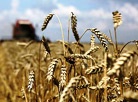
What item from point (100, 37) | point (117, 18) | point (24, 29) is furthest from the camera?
point (24, 29)

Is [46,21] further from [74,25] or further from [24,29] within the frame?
[24,29]

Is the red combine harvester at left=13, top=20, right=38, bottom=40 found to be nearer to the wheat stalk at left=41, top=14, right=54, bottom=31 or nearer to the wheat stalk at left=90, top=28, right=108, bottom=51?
the wheat stalk at left=41, top=14, right=54, bottom=31

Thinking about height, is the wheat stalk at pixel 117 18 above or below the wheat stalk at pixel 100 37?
above

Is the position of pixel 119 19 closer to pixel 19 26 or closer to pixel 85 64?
pixel 85 64

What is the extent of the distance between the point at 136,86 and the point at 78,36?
356 mm

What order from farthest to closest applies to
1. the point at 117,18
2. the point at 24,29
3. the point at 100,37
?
1. the point at 24,29
2. the point at 117,18
3. the point at 100,37

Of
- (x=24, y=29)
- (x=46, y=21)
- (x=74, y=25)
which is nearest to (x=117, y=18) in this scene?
(x=74, y=25)

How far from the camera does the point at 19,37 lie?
155ft

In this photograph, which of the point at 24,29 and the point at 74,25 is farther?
the point at 24,29

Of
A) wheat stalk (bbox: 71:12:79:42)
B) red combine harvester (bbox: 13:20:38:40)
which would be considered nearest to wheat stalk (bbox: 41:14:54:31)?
wheat stalk (bbox: 71:12:79:42)

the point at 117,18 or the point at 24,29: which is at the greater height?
the point at 24,29

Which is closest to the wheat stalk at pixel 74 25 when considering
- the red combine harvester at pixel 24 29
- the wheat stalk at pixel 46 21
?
the wheat stalk at pixel 46 21

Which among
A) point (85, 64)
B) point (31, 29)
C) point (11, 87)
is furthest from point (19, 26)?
point (85, 64)

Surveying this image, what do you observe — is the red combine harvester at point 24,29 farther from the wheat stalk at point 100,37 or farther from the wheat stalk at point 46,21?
the wheat stalk at point 100,37
